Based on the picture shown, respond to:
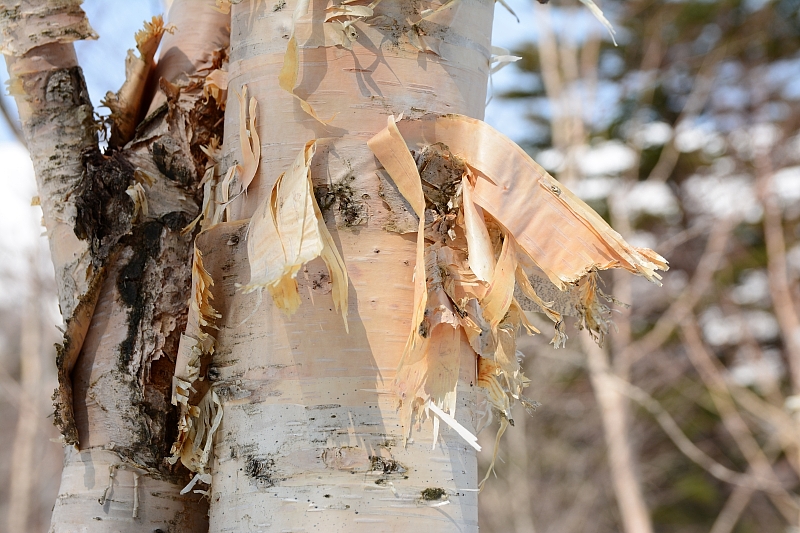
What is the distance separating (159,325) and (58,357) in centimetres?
13

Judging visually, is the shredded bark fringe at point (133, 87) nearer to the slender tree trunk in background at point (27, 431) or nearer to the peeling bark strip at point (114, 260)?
the peeling bark strip at point (114, 260)

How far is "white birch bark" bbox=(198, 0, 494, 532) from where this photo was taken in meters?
0.65

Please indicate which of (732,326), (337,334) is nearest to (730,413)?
(732,326)

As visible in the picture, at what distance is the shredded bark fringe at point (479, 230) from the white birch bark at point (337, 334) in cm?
3

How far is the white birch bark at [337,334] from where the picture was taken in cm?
65

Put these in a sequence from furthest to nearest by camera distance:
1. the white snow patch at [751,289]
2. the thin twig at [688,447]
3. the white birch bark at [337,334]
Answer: the white snow patch at [751,289], the thin twig at [688,447], the white birch bark at [337,334]

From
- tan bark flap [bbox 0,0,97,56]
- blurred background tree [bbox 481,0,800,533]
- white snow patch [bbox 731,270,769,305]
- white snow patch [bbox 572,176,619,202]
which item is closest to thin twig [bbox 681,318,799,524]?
blurred background tree [bbox 481,0,800,533]

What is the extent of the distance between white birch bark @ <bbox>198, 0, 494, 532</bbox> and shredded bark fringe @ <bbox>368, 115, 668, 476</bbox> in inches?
1.0

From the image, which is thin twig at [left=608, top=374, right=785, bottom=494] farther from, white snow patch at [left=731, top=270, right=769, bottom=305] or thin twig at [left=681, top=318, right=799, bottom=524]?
white snow patch at [left=731, top=270, right=769, bottom=305]

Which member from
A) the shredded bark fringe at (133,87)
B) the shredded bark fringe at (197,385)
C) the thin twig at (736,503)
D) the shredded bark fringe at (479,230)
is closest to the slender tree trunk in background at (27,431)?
the shredded bark fringe at (133,87)

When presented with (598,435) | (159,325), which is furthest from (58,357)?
(598,435)

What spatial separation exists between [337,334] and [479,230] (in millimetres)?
199

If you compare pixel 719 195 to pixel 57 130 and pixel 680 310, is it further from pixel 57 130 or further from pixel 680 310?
pixel 57 130

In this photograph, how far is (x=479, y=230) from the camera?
74cm
